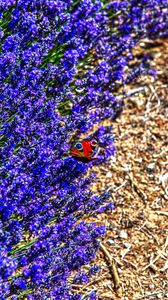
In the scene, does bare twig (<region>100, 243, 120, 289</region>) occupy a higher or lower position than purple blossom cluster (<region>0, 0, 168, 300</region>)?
lower

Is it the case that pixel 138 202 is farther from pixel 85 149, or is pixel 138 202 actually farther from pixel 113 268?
pixel 85 149

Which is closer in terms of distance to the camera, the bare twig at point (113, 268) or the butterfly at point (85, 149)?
the butterfly at point (85, 149)

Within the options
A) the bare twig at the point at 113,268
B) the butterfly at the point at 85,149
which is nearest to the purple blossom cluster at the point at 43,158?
the butterfly at the point at 85,149

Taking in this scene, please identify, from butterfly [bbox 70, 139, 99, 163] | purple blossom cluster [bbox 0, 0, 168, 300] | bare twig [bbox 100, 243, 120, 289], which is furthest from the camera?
bare twig [bbox 100, 243, 120, 289]

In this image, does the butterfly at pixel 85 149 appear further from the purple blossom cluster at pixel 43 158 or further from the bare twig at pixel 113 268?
the bare twig at pixel 113 268

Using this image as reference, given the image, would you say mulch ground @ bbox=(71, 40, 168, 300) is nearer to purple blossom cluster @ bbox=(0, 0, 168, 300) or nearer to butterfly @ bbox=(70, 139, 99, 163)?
purple blossom cluster @ bbox=(0, 0, 168, 300)

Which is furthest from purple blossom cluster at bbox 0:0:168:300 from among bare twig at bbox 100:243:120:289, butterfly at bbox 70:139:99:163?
bare twig at bbox 100:243:120:289
